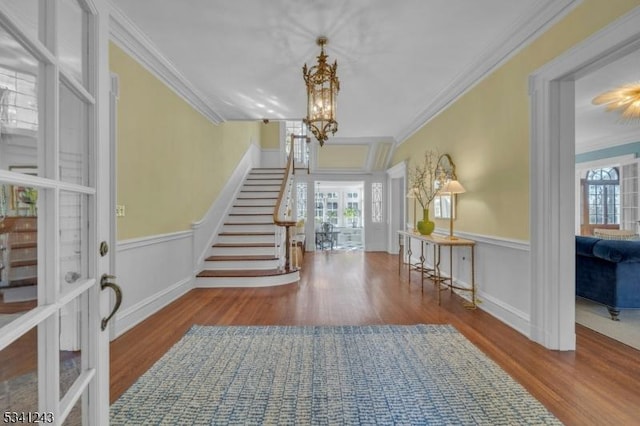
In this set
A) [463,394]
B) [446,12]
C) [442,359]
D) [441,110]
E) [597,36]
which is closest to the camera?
[463,394]

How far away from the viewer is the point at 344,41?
291 cm

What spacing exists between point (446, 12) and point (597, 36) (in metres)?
1.04

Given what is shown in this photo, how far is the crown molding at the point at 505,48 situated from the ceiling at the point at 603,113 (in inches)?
29.9

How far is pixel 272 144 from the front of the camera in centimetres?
945

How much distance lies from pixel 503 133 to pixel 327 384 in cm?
281

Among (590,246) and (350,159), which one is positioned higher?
(350,159)

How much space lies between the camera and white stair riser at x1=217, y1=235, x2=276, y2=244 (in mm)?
5312

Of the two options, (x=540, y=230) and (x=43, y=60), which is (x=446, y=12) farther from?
(x=43, y=60)

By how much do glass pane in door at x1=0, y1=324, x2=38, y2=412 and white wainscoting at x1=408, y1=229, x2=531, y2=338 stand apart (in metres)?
3.17

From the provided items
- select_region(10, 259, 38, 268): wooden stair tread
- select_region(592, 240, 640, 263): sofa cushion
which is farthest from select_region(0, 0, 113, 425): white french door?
select_region(592, 240, 640, 263): sofa cushion

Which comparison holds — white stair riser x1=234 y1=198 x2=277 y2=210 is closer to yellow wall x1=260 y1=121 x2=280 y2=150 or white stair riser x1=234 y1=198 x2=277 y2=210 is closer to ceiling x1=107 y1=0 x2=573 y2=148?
ceiling x1=107 y1=0 x2=573 y2=148

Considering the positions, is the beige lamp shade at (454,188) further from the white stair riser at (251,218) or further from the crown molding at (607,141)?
the crown molding at (607,141)

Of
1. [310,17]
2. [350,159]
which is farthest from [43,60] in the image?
[350,159]

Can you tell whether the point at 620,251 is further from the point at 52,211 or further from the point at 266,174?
the point at 266,174
